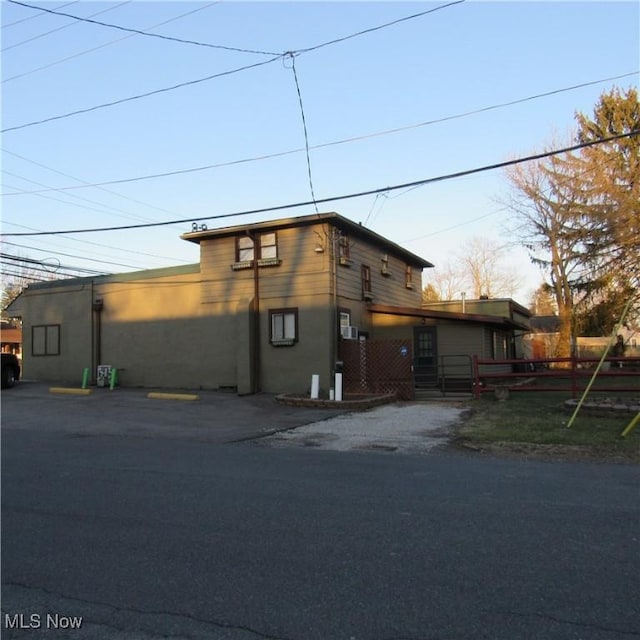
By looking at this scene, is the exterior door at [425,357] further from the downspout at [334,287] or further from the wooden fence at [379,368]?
the downspout at [334,287]

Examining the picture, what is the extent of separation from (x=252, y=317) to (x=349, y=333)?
3344mm

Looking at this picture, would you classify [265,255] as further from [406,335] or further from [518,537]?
[518,537]

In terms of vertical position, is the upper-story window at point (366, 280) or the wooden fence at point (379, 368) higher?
the upper-story window at point (366, 280)

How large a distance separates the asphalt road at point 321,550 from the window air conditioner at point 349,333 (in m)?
10.9

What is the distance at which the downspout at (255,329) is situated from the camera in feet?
65.2

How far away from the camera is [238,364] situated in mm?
20047

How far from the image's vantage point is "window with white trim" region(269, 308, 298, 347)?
19594mm

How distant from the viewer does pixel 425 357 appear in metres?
22.4

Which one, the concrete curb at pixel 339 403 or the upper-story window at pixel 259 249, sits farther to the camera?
the upper-story window at pixel 259 249

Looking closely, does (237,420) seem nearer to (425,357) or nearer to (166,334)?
(166,334)

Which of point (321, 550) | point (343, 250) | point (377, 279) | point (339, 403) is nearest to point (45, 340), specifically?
point (343, 250)

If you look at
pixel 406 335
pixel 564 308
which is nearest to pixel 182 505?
pixel 406 335

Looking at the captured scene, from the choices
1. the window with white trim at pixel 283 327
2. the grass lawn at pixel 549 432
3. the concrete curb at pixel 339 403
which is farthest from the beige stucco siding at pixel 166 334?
→ the grass lawn at pixel 549 432

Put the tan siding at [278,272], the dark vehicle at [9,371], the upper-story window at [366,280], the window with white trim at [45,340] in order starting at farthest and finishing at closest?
the window with white trim at [45,340], the dark vehicle at [9,371], the upper-story window at [366,280], the tan siding at [278,272]
